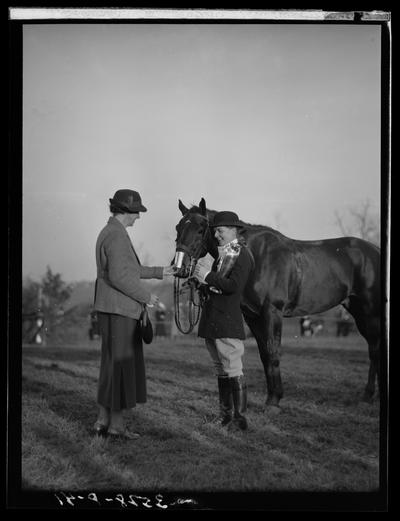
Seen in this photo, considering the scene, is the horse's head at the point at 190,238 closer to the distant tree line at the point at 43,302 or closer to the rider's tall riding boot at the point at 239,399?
the rider's tall riding boot at the point at 239,399

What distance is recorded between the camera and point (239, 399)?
5.26 m

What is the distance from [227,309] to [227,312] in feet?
0.09

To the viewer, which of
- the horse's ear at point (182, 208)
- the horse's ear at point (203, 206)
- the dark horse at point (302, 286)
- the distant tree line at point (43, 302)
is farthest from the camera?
the distant tree line at point (43, 302)

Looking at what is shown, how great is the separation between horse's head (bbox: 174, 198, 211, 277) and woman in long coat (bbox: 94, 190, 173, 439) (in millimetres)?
149

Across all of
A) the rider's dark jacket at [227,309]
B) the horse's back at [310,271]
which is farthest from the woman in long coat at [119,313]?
the horse's back at [310,271]

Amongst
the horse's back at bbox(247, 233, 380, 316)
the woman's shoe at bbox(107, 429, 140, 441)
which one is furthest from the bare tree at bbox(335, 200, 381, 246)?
the woman's shoe at bbox(107, 429, 140, 441)

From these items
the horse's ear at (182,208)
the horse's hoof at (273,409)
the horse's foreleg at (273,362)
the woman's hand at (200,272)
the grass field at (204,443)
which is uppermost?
the horse's ear at (182,208)

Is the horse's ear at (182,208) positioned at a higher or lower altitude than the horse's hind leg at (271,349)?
higher

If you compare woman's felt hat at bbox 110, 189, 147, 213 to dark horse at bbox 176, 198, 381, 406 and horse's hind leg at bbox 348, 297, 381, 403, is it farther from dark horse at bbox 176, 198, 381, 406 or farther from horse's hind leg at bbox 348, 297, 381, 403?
horse's hind leg at bbox 348, 297, 381, 403

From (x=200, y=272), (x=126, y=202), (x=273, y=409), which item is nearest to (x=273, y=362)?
(x=273, y=409)

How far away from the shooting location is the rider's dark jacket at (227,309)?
16.9 feet

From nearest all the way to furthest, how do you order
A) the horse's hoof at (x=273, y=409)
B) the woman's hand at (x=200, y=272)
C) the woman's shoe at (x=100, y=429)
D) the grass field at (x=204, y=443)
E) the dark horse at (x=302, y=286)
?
1. the grass field at (x=204, y=443)
2. the woman's hand at (x=200, y=272)
3. the woman's shoe at (x=100, y=429)
4. the horse's hoof at (x=273, y=409)
5. the dark horse at (x=302, y=286)

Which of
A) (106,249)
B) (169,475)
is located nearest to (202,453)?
(169,475)

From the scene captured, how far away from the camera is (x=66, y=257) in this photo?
588cm
